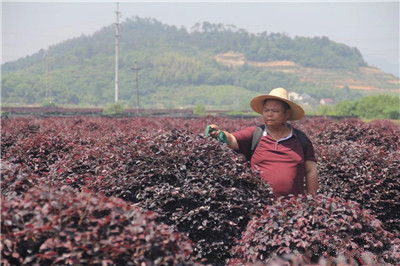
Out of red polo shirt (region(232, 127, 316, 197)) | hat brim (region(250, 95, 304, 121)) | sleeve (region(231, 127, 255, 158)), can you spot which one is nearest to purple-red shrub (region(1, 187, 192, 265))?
red polo shirt (region(232, 127, 316, 197))

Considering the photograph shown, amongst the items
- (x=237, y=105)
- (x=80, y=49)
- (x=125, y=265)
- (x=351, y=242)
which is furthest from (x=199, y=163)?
(x=80, y=49)

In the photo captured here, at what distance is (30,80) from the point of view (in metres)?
123

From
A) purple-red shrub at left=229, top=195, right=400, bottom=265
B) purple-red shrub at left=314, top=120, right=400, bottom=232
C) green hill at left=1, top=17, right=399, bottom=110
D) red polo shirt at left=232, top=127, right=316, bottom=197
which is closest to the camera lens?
purple-red shrub at left=229, top=195, right=400, bottom=265

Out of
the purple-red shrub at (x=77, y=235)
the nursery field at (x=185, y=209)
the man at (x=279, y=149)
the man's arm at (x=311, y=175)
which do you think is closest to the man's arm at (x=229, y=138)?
the man at (x=279, y=149)

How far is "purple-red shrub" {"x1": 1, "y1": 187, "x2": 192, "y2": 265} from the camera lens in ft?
7.64

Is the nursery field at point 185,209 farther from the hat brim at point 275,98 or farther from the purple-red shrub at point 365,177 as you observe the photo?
the hat brim at point 275,98

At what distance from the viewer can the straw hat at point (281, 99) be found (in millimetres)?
4633

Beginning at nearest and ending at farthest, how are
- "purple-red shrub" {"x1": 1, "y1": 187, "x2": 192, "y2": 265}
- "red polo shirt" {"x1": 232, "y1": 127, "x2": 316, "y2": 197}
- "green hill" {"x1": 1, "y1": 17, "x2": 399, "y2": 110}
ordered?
"purple-red shrub" {"x1": 1, "y1": 187, "x2": 192, "y2": 265} → "red polo shirt" {"x1": 232, "y1": 127, "x2": 316, "y2": 197} → "green hill" {"x1": 1, "y1": 17, "x2": 399, "y2": 110}

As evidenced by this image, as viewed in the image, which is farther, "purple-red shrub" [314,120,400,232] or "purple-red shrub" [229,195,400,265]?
"purple-red shrub" [314,120,400,232]

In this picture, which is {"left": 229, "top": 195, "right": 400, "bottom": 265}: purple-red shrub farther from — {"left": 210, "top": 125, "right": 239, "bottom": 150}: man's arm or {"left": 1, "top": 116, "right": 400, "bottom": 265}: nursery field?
{"left": 210, "top": 125, "right": 239, "bottom": 150}: man's arm

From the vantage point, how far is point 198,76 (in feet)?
491

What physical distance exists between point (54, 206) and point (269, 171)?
2523 millimetres

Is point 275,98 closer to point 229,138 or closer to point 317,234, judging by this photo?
point 229,138

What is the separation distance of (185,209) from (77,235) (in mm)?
1799
